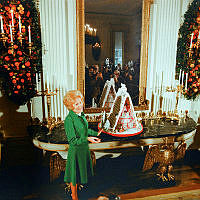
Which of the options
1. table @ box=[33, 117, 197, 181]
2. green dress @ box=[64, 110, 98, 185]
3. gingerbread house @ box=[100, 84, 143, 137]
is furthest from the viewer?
gingerbread house @ box=[100, 84, 143, 137]

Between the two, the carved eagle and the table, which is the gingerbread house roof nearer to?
the table

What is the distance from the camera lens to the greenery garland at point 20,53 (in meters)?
2.60

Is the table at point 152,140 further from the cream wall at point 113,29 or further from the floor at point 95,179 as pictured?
the cream wall at point 113,29

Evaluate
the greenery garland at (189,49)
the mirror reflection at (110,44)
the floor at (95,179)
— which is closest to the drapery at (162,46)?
the greenery garland at (189,49)

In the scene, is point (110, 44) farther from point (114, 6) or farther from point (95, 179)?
point (95, 179)

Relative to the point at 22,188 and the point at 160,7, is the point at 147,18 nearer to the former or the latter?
the point at 160,7

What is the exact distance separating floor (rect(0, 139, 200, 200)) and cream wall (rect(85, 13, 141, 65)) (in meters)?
2.15

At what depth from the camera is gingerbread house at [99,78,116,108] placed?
3.21m

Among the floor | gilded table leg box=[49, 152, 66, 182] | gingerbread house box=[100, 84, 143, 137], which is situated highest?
gingerbread house box=[100, 84, 143, 137]

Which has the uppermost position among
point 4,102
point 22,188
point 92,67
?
point 92,67

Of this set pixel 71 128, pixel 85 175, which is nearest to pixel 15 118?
pixel 71 128

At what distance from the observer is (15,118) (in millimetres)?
3088

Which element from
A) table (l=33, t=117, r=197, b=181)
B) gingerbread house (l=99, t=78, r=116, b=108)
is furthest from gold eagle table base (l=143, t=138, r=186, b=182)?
gingerbread house (l=99, t=78, r=116, b=108)

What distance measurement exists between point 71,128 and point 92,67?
134 cm
